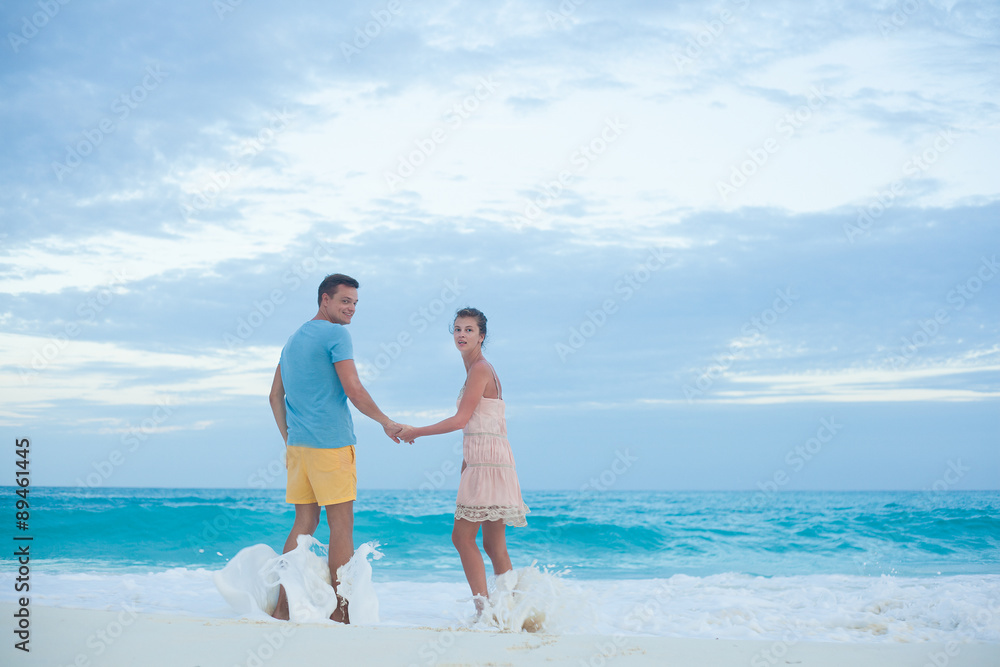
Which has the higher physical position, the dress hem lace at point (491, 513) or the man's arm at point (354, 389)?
the man's arm at point (354, 389)

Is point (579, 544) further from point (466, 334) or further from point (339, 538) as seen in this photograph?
point (339, 538)

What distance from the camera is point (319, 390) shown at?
4.06m

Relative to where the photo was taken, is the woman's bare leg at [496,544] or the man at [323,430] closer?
the man at [323,430]

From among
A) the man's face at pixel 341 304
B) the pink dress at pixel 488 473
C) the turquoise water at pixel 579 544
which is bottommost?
the turquoise water at pixel 579 544

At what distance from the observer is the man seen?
13.1 ft

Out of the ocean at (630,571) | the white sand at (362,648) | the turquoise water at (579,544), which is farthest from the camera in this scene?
the turquoise water at (579,544)

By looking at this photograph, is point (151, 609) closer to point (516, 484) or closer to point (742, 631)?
point (516, 484)

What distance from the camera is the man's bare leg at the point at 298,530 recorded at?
3949 mm

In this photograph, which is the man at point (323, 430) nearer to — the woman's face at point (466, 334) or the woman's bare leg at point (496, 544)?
the woman's face at point (466, 334)

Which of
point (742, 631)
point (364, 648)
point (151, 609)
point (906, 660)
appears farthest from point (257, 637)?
point (742, 631)

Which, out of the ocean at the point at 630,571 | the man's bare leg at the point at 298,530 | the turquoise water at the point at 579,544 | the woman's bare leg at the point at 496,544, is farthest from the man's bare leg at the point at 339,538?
the turquoise water at the point at 579,544

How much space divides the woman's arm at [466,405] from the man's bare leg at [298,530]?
683mm

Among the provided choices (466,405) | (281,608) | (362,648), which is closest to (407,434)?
(466,405)

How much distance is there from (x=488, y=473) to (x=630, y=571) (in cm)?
607
